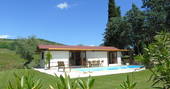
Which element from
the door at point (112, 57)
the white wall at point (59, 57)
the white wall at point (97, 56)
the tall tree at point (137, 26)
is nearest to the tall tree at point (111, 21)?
the tall tree at point (137, 26)

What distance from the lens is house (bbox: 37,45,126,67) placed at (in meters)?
19.0

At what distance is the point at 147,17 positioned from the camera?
85.9 ft

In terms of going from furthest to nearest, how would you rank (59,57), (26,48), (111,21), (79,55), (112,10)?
(112,10)
(111,21)
(26,48)
(79,55)
(59,57)

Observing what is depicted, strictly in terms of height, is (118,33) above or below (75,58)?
above

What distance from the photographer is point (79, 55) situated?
22016 mm

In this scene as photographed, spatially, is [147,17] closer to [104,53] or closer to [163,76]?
[104,53]

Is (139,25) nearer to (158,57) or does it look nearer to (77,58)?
(77,58)

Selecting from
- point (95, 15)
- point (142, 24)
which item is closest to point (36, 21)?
point (95, 15)

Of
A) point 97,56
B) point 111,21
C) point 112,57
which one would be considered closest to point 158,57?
point 97,56

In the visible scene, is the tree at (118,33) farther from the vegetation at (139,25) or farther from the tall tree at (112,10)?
the tall tree at (112,10)

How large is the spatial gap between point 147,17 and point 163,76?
2488 centimetres

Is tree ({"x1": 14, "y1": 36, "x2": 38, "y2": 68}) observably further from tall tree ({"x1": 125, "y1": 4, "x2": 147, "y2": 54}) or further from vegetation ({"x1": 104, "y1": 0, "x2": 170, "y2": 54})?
tall tree ({"x1": 125, "y1": 4, "x2": 147, "y2": 54})

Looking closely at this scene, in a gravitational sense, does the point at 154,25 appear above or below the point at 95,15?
below

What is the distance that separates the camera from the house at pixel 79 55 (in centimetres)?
1897
